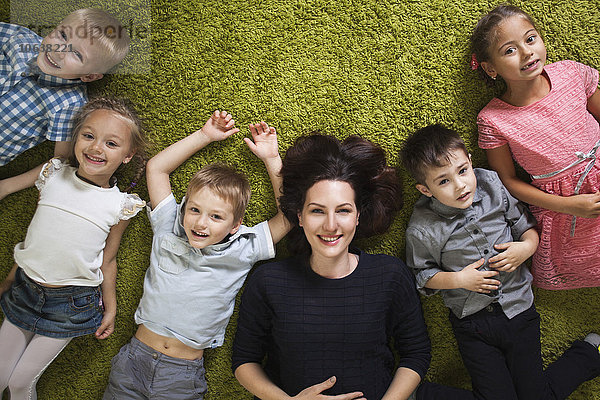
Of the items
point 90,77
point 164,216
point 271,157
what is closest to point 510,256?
point 271,157

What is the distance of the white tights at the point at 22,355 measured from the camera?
1.79 meters

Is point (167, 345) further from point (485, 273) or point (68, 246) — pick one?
point (485, 273)

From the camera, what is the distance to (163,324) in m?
1.75

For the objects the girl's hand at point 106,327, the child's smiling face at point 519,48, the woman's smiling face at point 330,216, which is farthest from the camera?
the girl's hand at point 106,327

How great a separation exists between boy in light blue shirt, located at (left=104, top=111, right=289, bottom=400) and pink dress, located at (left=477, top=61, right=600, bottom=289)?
86cm

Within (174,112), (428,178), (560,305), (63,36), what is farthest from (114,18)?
(560,305)

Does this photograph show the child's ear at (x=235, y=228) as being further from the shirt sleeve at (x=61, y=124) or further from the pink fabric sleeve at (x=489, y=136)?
the pink fabric sleeve at (x=489, y=136)

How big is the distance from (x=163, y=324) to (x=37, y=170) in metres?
0.80

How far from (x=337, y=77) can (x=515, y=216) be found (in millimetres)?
852

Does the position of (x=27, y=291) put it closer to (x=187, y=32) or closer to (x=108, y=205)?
(x=108, y=205)

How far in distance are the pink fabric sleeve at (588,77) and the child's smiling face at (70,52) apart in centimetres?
179

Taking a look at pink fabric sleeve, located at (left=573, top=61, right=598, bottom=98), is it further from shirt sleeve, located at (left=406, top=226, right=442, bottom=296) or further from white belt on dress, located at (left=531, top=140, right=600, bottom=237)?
shirt sleeve, located at (left=406, top=226, right=442, bottom=296)

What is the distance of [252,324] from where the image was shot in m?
1.72

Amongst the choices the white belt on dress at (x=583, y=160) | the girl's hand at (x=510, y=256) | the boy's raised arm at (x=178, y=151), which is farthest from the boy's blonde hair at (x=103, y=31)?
the white belt on dress at (x=583, y=160)
